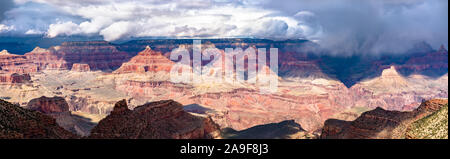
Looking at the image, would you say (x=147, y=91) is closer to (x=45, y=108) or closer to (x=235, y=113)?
(x=235, y=113)

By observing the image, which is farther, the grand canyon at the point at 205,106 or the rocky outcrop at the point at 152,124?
the grand canyon at the point at 205,106

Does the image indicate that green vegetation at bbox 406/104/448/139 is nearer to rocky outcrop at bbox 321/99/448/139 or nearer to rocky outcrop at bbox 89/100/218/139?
rocky outcrop at bbox 321/99/448/139

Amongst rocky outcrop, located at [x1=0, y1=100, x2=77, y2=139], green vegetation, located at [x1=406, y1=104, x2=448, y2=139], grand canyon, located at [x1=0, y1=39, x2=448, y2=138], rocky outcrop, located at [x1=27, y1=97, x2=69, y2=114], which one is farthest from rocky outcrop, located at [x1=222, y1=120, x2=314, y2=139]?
rocky outcrop, located at [x1=27, y1=97, x2=69, y2=114]

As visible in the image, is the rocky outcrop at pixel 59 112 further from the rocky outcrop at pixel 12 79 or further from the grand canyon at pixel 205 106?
the rocky outcrop at pixel 12 79

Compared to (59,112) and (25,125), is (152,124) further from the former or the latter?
(59,112)

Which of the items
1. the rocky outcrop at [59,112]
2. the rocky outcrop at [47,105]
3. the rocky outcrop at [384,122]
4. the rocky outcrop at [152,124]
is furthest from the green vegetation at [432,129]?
the rocky outcrop at [47,105]

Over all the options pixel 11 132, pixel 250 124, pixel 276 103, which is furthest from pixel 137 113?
pixel 276 103
